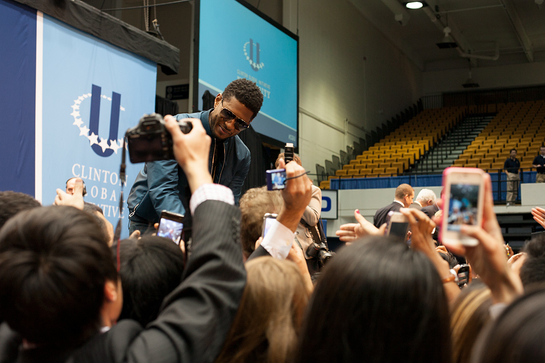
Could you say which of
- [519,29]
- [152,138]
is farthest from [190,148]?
[519,29]

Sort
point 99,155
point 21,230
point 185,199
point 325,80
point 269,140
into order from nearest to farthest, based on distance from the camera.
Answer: point 21,230 → point 185,199 → point 99,155 → point 269,140 → point 325,80

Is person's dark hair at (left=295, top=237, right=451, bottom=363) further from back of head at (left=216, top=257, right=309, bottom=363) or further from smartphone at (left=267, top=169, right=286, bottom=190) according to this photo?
smartphone at (left=267, top=169, right=286, bottom=190)

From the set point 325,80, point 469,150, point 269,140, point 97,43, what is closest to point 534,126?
point 469,150

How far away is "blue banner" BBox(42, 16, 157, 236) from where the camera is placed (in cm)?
421

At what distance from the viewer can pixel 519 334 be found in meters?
0.61

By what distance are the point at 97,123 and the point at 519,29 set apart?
13.2m

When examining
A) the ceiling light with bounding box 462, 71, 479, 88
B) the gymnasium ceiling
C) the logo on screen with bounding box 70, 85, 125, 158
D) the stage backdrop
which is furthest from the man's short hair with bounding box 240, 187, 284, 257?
the ceiling light with bounding box 462, 71, 479, 88

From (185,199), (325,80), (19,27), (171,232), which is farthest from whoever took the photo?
(325,80)

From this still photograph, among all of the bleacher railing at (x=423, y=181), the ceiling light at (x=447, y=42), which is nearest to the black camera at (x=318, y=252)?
the bleacher railing at (x=423, y=181)

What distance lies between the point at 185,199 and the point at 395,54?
594 inches

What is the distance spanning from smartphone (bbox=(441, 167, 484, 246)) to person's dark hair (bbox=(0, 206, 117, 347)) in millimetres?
569

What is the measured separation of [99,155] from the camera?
4.60 meters

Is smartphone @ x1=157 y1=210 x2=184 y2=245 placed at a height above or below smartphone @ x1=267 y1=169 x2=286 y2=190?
below

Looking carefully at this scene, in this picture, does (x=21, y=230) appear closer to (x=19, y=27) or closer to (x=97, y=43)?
(x=19, y=27)
